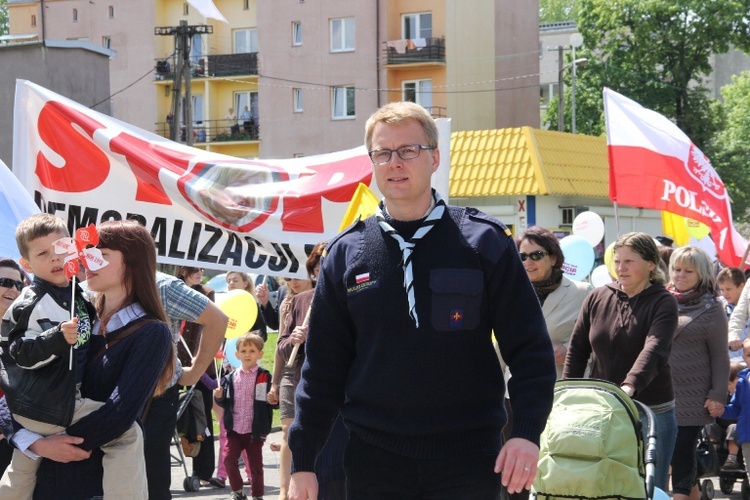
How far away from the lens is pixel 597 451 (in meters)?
5.91

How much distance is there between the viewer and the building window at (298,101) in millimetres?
49562

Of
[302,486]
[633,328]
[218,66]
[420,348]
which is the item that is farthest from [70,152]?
[218,66]

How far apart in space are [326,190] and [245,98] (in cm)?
4423

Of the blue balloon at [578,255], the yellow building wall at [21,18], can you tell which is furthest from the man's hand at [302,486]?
the yellow building wall at [21,18]

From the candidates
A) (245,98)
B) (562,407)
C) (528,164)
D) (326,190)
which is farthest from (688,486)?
(245,98)

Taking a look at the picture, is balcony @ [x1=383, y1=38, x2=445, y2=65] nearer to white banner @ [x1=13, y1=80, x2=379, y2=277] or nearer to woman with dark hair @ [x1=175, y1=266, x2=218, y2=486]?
woman with dark hair @ [x1=175, y1=266, x2=218, y2=486]

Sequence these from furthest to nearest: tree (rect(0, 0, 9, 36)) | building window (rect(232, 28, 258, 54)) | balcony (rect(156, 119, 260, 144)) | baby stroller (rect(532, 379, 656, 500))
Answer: tree (rect(0, 0, 9, 36))
building window (rect(232, 28, 258, 54))
balcony (rect(156, 119, 260, 144))
baby stroller (rect(532, 379, 656, 500))

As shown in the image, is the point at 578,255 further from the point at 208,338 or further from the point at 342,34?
the point at 342,34

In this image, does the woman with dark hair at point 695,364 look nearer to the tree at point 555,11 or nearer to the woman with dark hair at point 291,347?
the woman with dark hair at point 291,347

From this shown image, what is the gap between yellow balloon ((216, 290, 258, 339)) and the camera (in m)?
11.8

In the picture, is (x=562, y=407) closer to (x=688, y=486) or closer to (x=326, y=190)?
(x=688, y=486)

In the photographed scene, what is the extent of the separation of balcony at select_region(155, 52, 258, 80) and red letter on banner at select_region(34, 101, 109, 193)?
4216cm

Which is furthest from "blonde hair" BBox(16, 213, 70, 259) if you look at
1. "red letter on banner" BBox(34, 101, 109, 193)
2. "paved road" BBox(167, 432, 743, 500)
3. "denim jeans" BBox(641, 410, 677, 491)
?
"paved road" BBox(167, 432, 743, 500)

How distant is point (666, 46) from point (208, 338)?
44.5 m
